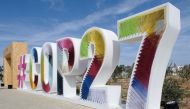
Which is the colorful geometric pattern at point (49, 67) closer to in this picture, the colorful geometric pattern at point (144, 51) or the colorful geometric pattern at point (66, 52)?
the colorful geometric pattern at point (66, 52)

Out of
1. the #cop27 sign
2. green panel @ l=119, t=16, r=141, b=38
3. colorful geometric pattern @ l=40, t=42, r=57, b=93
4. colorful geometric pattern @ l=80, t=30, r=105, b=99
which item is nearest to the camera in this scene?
the #cop27 sign

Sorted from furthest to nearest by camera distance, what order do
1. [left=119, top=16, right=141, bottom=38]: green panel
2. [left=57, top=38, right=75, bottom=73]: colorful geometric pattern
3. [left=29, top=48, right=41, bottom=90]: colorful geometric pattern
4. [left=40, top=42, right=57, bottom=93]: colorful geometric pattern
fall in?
[left=29, top=48, right=41, bottom=90]: colorful geometric pattern, [left=40, top=42, right=57, bottom=93]: colorful geometric pattern, [left=57, top=38, right=75, bottom=73]: colorful geometric pattern, [left=119, top=16, right=141, bottom=38]: green panel

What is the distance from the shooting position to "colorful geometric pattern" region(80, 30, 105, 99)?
1285 centimetres

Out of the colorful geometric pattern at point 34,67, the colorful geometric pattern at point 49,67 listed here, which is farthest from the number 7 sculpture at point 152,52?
the colorful geometric pattern at point 34,67

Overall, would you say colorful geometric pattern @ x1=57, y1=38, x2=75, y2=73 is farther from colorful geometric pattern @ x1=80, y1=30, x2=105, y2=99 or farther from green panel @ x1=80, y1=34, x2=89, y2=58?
colorful geometric pattern @ x1=80, y1=30, x2=105, y2=99

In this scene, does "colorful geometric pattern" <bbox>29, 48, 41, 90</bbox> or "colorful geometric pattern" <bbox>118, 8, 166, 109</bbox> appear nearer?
"colorful geometric pattern" <bbox>118, 8, 166, 109</bbox>

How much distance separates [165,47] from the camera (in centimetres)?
962

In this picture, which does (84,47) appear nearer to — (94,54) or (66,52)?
(94,54)

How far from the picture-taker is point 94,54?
13289mm

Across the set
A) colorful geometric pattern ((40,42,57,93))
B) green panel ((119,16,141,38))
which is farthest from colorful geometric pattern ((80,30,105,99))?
colorful geometric pattern ((40,42,57,93))

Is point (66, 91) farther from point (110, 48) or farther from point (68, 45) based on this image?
point (110, 48)

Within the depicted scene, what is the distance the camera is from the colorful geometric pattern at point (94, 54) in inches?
506

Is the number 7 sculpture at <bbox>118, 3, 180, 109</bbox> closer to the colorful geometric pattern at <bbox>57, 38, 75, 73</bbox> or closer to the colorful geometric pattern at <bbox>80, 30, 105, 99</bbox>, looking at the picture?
the colorful geometric pattern at <bbox>80, 30, 105, 99</bbox>

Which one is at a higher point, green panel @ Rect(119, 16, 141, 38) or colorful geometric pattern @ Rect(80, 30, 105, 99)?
green panel @ Rect(119, 16, 141, 38)
